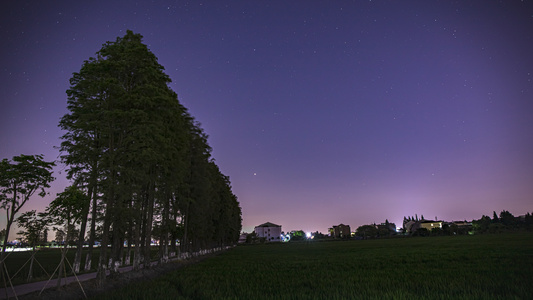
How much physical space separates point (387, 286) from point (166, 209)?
23.7 m

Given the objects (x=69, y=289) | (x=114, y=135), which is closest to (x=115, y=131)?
(x=114, y=135)

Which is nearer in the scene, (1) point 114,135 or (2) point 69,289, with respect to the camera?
(2) point 69,289

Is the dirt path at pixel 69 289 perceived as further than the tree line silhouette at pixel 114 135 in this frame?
No

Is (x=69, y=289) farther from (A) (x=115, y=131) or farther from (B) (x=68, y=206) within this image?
(A) (x=115, y=131)

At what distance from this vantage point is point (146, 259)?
25219mm

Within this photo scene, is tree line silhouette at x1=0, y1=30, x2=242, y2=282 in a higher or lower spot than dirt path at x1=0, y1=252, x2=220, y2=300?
higher

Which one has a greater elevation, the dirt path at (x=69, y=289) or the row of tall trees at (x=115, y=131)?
the row of tall trees at (x=115, y=131)

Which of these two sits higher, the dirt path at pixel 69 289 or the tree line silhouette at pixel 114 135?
the tree line silhouette at pixel 114 135

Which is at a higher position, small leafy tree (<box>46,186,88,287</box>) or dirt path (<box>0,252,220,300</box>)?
small leafy tree (<box>46,186,88,287</box>)

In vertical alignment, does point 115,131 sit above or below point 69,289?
above

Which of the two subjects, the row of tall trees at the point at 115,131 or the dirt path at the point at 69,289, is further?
the row of tall trees at the point at 115,131

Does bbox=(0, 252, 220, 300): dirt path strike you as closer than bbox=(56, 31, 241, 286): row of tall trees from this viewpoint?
Yes

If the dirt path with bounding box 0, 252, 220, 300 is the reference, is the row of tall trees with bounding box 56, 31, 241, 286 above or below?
above

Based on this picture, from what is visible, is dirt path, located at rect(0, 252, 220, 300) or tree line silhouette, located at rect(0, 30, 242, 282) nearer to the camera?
dirt path, located at rect(0, 252, 220, 300)
